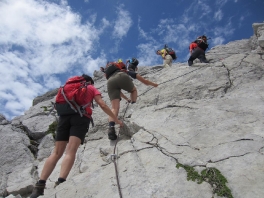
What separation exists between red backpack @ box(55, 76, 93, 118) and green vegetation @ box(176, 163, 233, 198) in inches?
114

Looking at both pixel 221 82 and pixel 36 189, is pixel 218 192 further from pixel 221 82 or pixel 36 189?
pixel 221 82

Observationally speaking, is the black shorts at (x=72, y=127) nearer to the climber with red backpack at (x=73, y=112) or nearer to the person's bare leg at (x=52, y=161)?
the climber with red backpack at (x=73, y=112)

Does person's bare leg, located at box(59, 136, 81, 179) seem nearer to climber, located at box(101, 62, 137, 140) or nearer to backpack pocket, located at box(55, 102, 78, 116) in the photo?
backpack pocket, located at box(55, 102, 78, 116)

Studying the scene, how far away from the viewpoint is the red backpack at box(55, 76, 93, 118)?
227 inches

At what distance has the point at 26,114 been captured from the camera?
13930mm

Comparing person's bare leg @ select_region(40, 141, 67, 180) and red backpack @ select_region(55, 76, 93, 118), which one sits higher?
red backpack @ select_region(55, 76, 93, 118)

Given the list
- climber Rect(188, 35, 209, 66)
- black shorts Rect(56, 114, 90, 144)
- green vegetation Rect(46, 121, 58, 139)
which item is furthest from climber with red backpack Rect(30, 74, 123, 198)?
climber Rect(188, 35, 209, 66)

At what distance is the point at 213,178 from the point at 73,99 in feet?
12.1

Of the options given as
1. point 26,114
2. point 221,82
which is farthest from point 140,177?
point 26,114

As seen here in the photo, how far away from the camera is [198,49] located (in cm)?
1372

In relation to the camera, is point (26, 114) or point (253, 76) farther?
point (26, 114)

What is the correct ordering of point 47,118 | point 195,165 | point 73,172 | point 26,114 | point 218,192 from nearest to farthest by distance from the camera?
1. point 218,192
2. point 195,165
3. point 73,172
4. point 47,118
5. point 26,114

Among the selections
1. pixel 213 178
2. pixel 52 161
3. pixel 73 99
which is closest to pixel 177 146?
pixel 213 178

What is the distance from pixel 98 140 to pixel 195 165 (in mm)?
4619
